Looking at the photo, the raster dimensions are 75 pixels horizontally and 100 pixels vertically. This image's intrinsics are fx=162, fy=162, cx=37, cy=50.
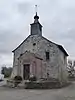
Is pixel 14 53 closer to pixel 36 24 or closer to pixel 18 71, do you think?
pixel 18 71

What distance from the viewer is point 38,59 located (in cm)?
2661

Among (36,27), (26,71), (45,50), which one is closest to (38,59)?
(45,50)

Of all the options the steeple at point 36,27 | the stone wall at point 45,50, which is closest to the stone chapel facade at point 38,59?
the stone wall at point 45,50

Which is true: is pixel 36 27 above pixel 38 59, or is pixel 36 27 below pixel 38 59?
above

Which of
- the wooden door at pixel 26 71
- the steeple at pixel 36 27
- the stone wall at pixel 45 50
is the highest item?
the steeple at pixel 36 27

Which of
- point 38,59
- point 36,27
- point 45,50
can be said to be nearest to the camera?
point 38,59

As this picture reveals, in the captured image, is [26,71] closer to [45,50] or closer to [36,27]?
[45,50]

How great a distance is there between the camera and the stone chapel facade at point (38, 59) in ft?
86.0

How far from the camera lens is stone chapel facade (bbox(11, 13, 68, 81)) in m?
26.2

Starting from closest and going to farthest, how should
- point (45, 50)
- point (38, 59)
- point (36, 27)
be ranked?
point (38, 59) → point (45, 50) → point (36, 27)

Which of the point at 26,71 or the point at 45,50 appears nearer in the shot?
the point at 26,71

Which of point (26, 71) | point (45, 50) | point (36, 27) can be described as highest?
point (36, 27)

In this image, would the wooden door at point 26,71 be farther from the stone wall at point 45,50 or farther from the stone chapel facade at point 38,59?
the stone wall at point 45,50

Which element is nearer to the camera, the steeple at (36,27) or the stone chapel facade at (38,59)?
the stone chapel facade at (38,59)
